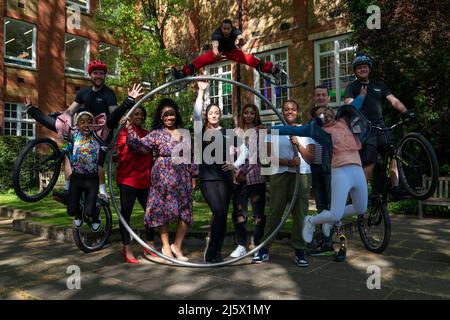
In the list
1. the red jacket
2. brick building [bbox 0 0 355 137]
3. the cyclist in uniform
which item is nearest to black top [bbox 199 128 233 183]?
the red jacket

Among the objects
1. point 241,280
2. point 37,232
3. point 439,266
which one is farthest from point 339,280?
point 37,232

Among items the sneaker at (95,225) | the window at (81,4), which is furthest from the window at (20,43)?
the sneaker at (95,225)

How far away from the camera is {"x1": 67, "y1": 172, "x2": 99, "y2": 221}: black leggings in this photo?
17.4ft

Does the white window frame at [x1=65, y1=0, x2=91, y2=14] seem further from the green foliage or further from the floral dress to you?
the floral dress

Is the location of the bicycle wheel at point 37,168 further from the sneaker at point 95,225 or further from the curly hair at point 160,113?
the curly hair at point 160,113

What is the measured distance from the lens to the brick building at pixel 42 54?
20.8 metres

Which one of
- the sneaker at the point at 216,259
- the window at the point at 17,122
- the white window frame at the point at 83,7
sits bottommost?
the sneaker at the point at 216,259

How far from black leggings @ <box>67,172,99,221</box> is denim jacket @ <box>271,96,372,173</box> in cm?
262

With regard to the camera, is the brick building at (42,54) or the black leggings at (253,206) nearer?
the black leggings at (253,206)

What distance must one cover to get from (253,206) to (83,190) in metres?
2.42

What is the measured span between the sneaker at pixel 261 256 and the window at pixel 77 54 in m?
22.2

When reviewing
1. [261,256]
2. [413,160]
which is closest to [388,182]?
[413,160]

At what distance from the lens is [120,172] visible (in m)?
5.56
